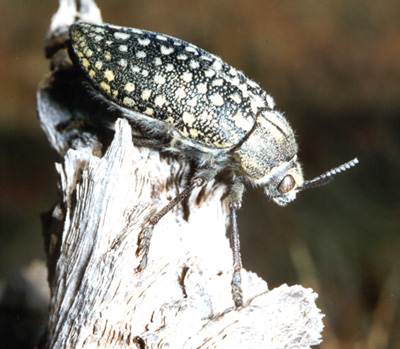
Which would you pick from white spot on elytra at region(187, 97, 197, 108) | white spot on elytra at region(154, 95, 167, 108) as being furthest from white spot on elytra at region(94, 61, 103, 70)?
A: white spot on elytra at region(187, 97, 197, 108)

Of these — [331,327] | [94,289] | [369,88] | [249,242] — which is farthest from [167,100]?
[369,88]

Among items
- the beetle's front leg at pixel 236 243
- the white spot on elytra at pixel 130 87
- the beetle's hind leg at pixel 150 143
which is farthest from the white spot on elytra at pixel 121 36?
the beetle's front leg at pixel 236 243

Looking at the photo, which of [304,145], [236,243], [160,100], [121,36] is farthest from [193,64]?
[304,145]

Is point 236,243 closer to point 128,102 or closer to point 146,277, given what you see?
point 146,277

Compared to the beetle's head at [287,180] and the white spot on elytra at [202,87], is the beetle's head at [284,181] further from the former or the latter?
the white spot on elytra at [202,87]

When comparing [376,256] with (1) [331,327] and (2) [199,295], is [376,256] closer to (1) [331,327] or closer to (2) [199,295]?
(1) [331,327]

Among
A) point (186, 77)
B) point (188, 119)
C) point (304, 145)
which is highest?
point (304, 145)

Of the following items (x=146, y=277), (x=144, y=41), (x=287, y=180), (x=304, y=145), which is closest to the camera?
(x=146, y=277)
